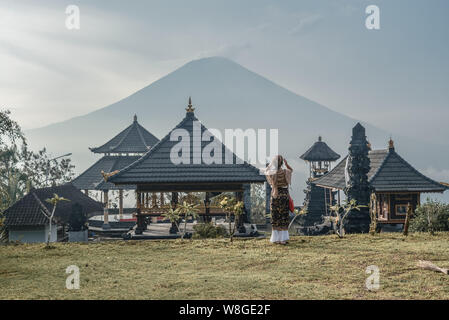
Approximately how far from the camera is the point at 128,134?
30.1 m

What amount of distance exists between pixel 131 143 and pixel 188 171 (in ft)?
44.4

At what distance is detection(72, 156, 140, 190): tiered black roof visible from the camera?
26087 millimetres

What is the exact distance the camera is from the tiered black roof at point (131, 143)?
2875 centimetres

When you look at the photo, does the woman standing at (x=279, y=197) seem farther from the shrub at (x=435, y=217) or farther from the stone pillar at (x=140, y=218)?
the stone pillar at (x=140, y=218)

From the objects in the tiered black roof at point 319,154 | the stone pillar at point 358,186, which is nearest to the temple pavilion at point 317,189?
the tiered black roof at point 319,154

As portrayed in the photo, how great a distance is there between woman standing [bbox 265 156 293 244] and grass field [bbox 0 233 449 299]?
52cm

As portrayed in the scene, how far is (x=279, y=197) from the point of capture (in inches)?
449

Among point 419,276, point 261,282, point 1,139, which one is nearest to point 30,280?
point 261,282

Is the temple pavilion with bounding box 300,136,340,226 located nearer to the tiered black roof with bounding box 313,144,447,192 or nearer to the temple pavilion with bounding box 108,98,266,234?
the tiered black roof with bounding box 313,144,447,192

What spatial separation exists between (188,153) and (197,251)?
710cm

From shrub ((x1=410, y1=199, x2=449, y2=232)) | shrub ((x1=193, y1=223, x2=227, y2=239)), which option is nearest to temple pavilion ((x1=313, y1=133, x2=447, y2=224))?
shrub ((x1=410, y1=199, x2=449, y2=232))

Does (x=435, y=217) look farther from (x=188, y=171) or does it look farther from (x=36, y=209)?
(x=36, y=209)

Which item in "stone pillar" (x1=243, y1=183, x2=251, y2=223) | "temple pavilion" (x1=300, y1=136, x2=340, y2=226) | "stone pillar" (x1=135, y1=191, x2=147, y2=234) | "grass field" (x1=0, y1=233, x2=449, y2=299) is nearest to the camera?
"grass field" (x1=0, y1=233, x2=449, y2=299)
